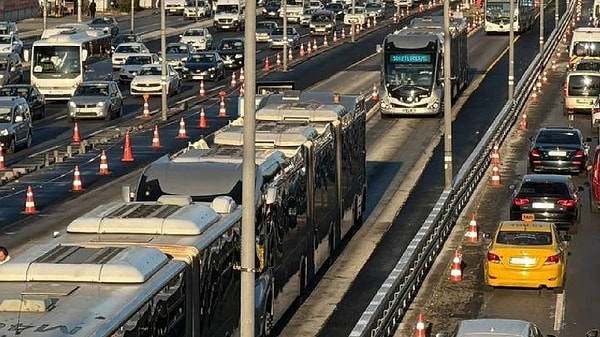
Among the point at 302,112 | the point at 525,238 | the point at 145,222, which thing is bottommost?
the point at 525,238

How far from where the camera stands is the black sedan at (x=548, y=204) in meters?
34.8

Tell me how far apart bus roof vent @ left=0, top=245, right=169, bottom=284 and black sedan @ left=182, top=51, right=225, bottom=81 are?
55347 mm

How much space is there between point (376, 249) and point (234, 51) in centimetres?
4602

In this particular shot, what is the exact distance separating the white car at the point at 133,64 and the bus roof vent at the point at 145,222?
52063mm

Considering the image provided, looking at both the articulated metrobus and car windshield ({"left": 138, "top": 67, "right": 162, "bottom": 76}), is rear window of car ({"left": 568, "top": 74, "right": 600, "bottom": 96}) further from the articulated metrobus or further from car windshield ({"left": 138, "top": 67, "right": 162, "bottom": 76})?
the articulated metrobus

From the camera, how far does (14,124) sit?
48.7 meters

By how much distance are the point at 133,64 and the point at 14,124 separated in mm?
24417

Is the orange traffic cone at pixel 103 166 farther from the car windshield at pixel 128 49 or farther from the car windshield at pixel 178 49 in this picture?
the car windshield at pixel 178 49

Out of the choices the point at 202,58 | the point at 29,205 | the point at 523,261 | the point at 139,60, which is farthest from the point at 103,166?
the point at 202,58

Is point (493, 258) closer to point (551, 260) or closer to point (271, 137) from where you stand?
point (551, 260)

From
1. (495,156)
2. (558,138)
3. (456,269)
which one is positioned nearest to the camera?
(456,269)

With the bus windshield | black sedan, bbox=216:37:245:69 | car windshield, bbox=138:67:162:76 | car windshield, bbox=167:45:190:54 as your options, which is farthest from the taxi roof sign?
car windshield, bbox=167:45:190:54

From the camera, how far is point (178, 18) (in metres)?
120

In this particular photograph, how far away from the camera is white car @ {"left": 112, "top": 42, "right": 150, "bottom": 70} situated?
77.5 metres
